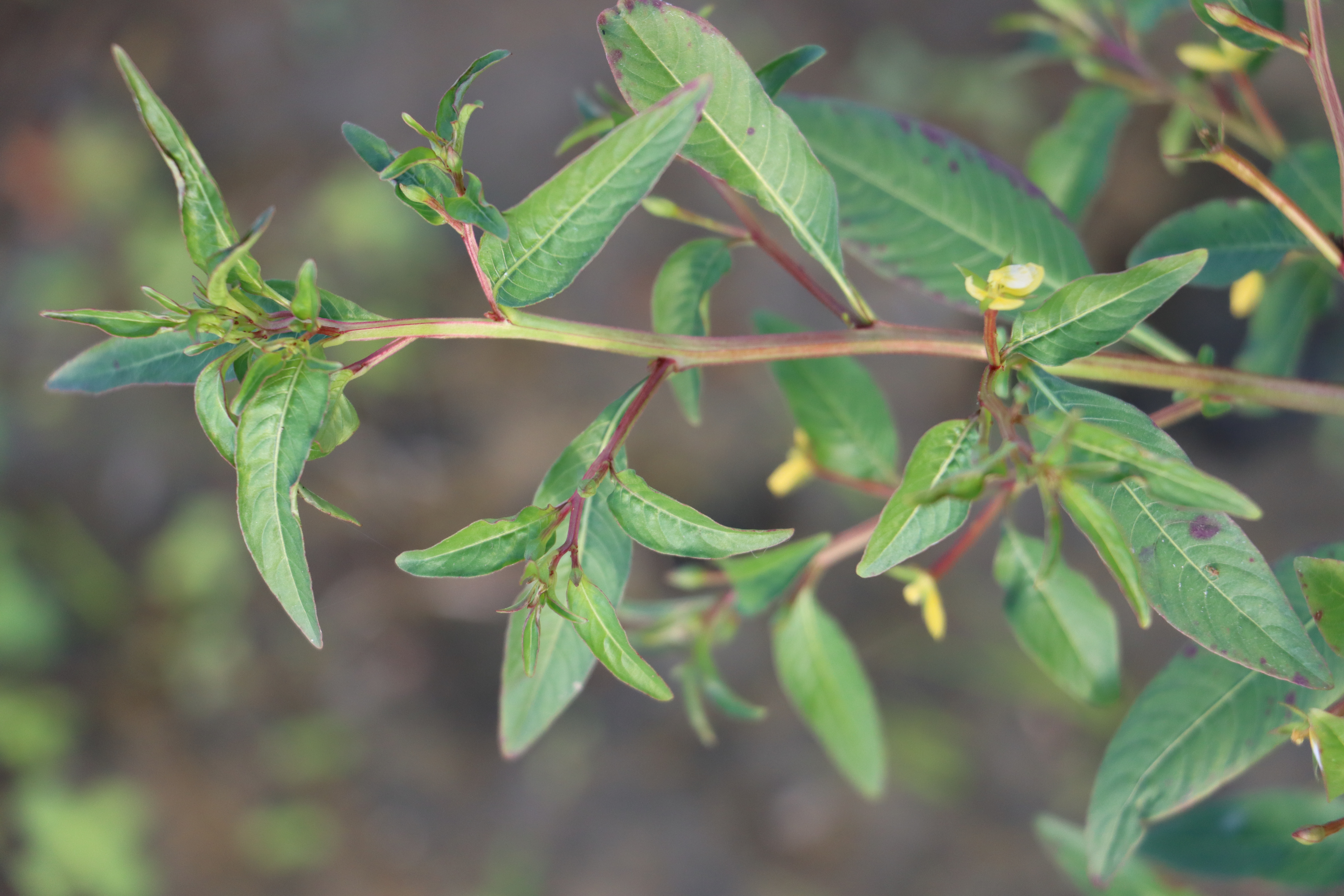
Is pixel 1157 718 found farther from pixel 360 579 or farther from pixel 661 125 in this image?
pixel 360 579

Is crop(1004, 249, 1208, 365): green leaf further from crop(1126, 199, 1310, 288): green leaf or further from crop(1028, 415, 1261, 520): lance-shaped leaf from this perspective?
crop(1126, 199, 1310, 288): green leaf

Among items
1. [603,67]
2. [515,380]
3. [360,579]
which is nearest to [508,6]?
[603,67]

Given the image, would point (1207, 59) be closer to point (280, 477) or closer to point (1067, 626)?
point (1067, 626)

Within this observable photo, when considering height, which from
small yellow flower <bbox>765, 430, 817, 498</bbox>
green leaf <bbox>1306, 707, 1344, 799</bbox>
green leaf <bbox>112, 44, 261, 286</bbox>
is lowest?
small yellow flower <bbox>765, 430, 817, 498</bbox>

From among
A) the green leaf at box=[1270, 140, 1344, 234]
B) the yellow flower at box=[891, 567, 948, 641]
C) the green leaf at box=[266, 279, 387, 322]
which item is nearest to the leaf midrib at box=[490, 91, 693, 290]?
the green leaf at box=[266, 279, 387, 322]

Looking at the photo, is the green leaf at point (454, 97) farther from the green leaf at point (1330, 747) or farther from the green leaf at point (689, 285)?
the green leaf at point (1330, 747)

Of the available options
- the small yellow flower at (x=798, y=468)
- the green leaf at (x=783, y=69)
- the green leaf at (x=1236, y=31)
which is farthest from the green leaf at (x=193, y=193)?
the green leaf at (x=1236, y=31)

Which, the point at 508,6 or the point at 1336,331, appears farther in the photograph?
the point at 508,6
